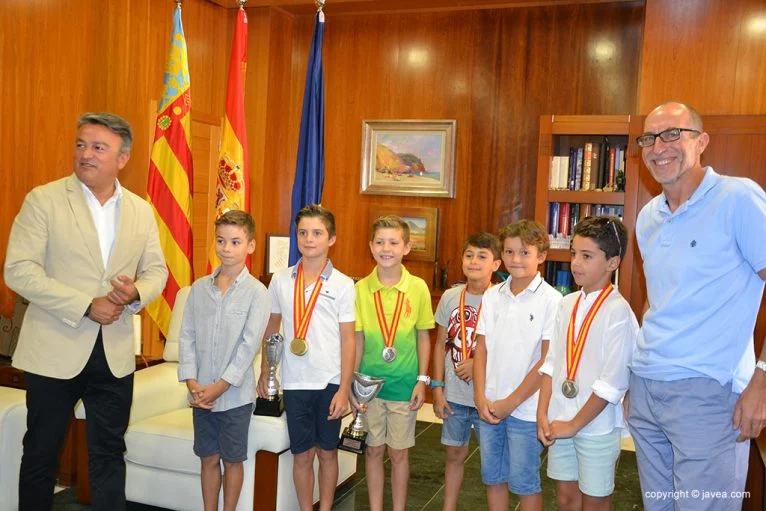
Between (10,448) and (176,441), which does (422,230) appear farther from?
(10,448)

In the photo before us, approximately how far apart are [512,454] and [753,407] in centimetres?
103

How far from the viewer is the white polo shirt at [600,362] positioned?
2.42m

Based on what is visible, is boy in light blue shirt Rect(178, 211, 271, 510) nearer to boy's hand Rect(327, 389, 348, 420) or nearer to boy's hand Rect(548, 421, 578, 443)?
boy's hand Rect(327, 389, 348, 420)

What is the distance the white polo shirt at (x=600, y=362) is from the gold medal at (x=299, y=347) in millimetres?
963

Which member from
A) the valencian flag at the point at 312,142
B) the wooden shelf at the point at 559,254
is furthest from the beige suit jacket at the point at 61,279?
the wooden shelf at the point at 559,254

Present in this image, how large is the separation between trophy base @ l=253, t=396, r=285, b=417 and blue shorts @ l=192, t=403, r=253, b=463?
147mm

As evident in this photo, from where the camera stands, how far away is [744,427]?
6.43ft

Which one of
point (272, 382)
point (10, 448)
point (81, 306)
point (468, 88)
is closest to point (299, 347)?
point (272, 382)

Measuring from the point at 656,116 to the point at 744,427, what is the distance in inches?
36.6

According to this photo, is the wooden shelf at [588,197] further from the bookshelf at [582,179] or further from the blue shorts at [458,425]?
the blue shorts at [458,425]

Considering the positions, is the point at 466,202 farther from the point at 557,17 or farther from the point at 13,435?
the point at 13,435

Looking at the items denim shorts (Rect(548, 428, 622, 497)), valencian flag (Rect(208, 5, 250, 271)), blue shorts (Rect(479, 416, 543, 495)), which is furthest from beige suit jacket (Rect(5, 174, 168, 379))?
valencian flag (Rect(208, 5, 250, 271))

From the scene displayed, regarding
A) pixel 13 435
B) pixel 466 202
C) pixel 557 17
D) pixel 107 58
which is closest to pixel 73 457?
pixel 13 435

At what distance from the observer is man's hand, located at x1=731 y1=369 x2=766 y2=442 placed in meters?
1.93
